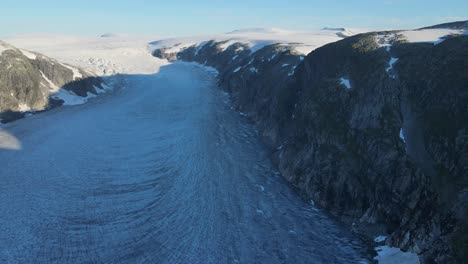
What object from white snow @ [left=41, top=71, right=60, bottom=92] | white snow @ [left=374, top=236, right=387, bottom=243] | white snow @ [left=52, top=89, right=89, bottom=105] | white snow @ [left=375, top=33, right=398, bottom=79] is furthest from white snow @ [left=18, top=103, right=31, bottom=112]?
white snow @ [left=374, top=236, right=387, bottom=243]

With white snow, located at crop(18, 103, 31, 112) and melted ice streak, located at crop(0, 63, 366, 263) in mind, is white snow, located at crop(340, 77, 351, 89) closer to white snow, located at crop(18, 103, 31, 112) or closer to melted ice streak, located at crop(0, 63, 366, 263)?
melted ice streak, located at crop(0, 63, 366, 263)

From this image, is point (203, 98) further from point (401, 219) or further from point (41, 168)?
point (401, 219)

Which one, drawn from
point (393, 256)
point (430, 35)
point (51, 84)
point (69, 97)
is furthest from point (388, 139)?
point (51, 84)

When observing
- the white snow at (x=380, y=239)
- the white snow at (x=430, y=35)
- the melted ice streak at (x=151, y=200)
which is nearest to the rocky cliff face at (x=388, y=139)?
the white snow at (x=380, y=239)

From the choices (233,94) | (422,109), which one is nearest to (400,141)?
(422,109)

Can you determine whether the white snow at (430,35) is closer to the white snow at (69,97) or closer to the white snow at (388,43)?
the white snow at (388,43)

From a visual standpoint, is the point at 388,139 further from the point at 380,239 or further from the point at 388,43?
the point at 388,43
